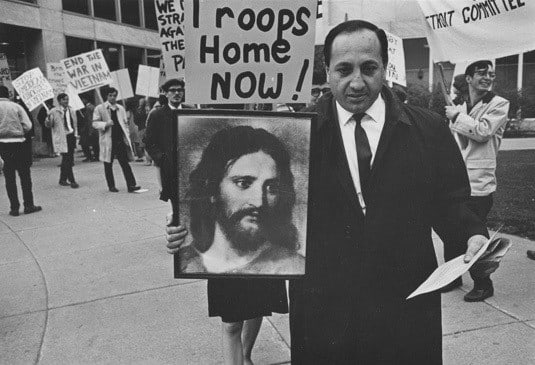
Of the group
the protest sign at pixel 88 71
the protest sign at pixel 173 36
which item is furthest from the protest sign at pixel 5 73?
the protest sign at pixel 173 36

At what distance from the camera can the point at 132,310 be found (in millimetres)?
4355

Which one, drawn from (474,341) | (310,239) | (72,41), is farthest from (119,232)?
(72,41)

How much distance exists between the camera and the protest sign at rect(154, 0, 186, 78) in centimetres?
473

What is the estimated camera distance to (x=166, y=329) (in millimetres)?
3984

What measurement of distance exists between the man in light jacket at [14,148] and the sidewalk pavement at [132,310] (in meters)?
1.38

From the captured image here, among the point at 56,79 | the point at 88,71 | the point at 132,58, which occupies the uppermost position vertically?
the point at 132,58

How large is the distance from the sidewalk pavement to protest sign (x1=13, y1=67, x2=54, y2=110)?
229 inches

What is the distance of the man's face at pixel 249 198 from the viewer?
1.84m

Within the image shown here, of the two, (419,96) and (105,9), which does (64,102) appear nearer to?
(105,9)

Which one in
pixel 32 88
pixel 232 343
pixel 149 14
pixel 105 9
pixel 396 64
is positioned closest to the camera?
pixel 232 343

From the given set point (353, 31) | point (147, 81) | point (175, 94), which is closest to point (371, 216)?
point (353, 31)

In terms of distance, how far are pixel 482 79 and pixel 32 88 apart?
10615 millimetres

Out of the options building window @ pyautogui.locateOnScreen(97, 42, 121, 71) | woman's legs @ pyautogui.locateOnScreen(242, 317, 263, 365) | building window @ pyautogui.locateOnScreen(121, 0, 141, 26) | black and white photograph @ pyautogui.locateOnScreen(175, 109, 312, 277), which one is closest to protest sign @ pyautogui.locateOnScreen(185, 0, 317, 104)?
black and white photograph @ pyautogui.locateOnScreen(175, 109, 312, 277)

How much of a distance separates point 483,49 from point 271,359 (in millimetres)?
2864
